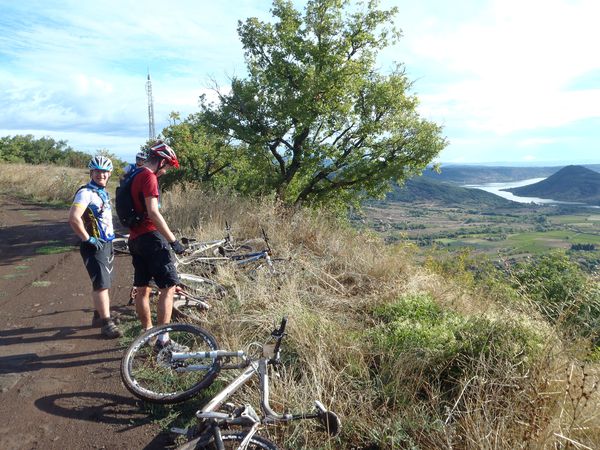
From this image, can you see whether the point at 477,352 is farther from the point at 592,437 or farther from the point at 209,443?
the point at 209,443

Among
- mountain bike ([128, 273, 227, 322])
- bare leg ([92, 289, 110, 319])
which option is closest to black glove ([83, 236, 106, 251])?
bare leg ([92, 289, 110, 319])

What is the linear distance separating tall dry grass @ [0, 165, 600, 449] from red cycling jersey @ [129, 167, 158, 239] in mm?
1399

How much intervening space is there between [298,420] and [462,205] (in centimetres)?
8890

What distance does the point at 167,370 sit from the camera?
13.5 feet

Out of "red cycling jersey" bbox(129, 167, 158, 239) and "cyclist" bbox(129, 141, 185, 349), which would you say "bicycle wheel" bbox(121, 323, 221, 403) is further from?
"red cycling jersey" bbox(129, 167, 158, 239)

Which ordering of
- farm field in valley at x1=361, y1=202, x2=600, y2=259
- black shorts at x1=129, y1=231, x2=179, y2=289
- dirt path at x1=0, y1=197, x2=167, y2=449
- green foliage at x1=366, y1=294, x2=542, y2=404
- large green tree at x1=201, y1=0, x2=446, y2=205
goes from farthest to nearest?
large green tree at x1=201, y1=0, x2=446, y2=205 → farm field in valley at x1=361, y1=202, x2=600, y2=259 → black shorts at x1=129, y1=231, x2=179, y2=289 → green foliage at x1=366, y1=294, x2=542, y2=404 → dirt path at x1=0, y1=197, x2=167, y2=449

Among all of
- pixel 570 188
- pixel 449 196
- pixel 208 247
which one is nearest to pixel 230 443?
pixel 208 247

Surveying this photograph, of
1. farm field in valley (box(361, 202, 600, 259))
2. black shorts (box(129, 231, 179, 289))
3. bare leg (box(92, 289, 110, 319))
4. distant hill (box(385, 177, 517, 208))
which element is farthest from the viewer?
distant hill (box(385, 177, 517, 208))

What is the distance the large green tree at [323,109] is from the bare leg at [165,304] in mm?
11039

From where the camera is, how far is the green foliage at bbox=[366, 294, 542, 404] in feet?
12.0

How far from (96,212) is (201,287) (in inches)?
72.3

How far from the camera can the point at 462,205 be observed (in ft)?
282

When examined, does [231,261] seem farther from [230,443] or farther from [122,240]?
[230,443]

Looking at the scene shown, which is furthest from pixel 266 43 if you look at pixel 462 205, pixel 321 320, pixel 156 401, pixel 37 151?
pixel 462 205
